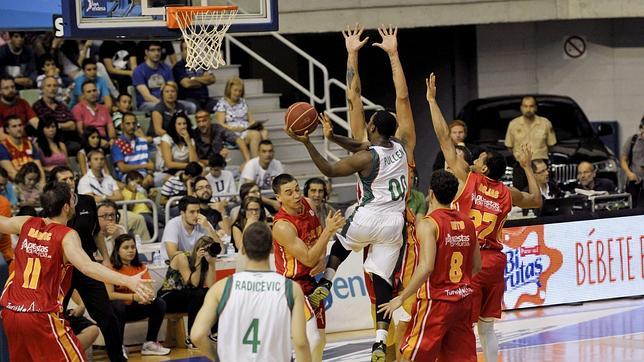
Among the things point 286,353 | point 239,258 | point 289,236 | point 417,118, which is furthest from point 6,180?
point 417,118

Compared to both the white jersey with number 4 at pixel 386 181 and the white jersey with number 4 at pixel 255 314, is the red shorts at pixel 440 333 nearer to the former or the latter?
the white jersey with number 4 at pixel 386 181

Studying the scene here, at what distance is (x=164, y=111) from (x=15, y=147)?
236cm

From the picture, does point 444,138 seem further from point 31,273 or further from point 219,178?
point 219,178

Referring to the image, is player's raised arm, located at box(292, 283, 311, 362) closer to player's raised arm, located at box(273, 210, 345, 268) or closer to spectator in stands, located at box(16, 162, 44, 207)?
player's raised arm, located at box(273, 210, 345, 268)

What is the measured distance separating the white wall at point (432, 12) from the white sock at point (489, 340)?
10.2m

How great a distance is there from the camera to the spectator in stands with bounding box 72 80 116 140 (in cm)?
1759

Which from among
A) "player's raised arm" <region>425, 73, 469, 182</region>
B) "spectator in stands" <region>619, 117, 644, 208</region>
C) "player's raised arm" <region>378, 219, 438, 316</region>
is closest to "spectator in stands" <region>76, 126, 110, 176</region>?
"player's raised arm" <region>425, 73, 469, 182</region>

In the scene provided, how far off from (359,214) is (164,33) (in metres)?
3.34

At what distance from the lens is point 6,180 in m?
15.8

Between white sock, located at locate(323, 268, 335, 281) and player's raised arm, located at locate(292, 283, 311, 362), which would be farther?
white sock, located at locate(323, 268, 335, 281)

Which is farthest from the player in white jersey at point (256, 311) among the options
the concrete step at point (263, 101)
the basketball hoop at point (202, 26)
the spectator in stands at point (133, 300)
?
the concrete step at point (263, 101)

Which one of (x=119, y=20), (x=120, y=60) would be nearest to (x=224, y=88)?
(x=120, y=60)

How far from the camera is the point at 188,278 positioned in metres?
13.6

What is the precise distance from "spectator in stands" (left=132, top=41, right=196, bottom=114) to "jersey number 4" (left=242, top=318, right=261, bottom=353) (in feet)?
36.2
